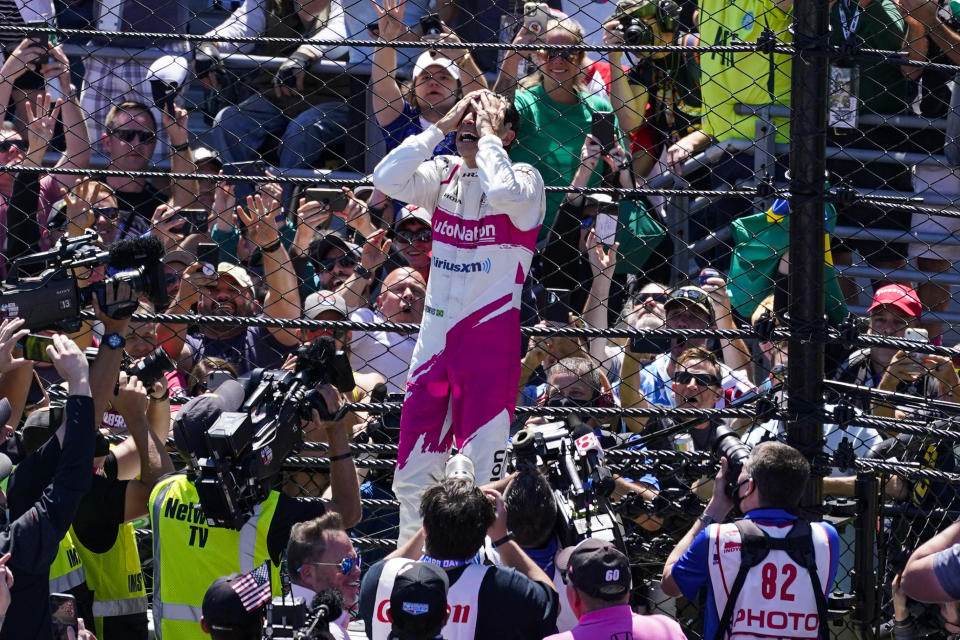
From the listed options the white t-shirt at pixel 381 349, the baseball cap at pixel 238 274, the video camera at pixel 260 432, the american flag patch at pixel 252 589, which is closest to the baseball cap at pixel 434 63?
the white t-shirt at pixel 381 349

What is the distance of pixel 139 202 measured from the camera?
22.1 ft

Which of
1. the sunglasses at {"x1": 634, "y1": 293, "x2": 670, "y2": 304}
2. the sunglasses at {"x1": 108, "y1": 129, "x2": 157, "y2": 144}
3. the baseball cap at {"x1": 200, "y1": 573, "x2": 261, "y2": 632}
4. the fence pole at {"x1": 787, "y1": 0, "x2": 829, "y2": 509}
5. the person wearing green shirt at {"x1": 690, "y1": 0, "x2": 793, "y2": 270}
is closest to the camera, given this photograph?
the baseball cap at {"x1": 200, "y1": 573, "x2": 261, "y2": 632}

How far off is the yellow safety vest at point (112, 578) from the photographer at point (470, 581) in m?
1.28

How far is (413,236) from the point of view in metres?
5.95

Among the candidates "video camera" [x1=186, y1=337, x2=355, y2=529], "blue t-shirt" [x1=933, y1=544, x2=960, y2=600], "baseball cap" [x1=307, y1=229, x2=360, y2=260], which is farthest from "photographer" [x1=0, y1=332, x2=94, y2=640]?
"blue t-shirt" [x1=933, y1=544, x2=960, y2=600]

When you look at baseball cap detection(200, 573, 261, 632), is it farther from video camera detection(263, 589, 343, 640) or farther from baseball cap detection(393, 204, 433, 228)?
baseball cap detection(393, 204, 433, 228)

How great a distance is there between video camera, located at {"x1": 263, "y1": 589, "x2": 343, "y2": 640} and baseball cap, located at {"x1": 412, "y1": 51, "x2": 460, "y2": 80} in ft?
9.27

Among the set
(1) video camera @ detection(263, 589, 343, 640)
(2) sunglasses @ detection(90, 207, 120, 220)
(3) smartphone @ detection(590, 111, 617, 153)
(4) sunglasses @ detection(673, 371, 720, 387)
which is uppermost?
(3) smartphone @ detection(590, 111, 617, 153)

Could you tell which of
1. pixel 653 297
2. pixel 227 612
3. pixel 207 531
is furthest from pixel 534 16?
pixel 227 612

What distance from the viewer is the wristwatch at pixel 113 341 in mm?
4293

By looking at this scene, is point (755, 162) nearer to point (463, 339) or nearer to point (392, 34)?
point (392, 34)

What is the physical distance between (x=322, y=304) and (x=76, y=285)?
1.52 metres

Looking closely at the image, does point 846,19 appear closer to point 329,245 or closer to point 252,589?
point 329,245

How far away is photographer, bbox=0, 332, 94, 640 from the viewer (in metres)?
3.87
